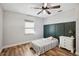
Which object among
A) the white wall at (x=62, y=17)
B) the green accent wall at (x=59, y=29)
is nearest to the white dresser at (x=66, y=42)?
the green accent wall at (x=59, y=29)

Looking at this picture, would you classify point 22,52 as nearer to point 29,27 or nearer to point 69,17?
point 29,27

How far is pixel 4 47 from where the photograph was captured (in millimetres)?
1355

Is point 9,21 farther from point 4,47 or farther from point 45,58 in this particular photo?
point 45,58

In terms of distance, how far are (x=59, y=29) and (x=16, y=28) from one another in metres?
0.87

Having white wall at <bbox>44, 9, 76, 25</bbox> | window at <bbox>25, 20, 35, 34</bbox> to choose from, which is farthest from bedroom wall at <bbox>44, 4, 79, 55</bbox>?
window at <bbox>25, 20, 35, 34</bbox>

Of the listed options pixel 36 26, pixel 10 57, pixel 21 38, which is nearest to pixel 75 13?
pixel 36 26

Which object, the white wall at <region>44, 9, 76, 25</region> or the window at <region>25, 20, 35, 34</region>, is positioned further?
the window at <region>25, 20, 35, 34</region>

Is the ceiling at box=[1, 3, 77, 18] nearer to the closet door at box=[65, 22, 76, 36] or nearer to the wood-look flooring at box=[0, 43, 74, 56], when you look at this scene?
the closet door at box=[65, 22, 76, 36]

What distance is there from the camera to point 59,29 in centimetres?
144

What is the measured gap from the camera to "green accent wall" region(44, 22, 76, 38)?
134 centimetres

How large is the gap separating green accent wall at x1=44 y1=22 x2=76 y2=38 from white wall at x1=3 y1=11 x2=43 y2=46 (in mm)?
151

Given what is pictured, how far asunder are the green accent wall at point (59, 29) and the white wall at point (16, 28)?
0.15m

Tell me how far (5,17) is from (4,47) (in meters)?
0.58

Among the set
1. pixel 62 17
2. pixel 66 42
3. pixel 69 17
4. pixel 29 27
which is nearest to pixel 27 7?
pixel 29 27
